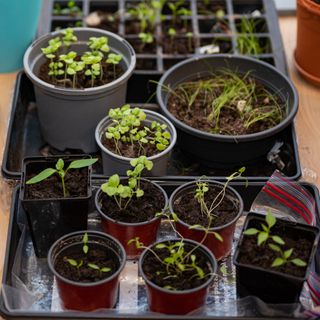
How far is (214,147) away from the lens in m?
1.77

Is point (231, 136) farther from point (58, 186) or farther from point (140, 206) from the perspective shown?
point (58, 186)

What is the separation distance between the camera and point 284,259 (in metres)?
1.38

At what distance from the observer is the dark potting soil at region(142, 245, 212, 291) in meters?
1.38

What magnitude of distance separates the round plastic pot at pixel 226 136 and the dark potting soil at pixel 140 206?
0.23m

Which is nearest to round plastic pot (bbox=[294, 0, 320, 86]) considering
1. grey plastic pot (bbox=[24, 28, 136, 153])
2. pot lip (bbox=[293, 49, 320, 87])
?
pot lip (bbox=[293, 49, 320, 87])

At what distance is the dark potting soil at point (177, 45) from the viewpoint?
2193 millimetres

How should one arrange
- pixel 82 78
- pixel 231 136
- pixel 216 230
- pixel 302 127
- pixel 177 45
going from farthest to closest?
pixel 177 45, pixel 302 127, pixel 82 78, pixel 231 136, pixel 216 230

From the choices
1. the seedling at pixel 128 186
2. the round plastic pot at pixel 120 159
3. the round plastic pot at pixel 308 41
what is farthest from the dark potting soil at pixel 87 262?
the round plastic pot at pixel 308 41

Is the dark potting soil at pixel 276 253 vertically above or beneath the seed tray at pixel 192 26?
above

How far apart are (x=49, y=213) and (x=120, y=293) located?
0.77 feet

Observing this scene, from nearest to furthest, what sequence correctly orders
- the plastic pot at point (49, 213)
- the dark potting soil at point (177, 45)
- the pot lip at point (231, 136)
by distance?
the plastic pot at point (49, 213) → the pot lip at point (231, 136) → the dark potting soil at point (177, 45)

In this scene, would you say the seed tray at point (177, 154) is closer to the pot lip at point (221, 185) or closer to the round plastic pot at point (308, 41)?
the pot lip at point (221, 185)

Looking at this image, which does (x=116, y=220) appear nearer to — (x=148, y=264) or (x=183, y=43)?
(x=148, y=264)

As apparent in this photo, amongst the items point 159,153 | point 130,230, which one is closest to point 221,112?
point 159,153
